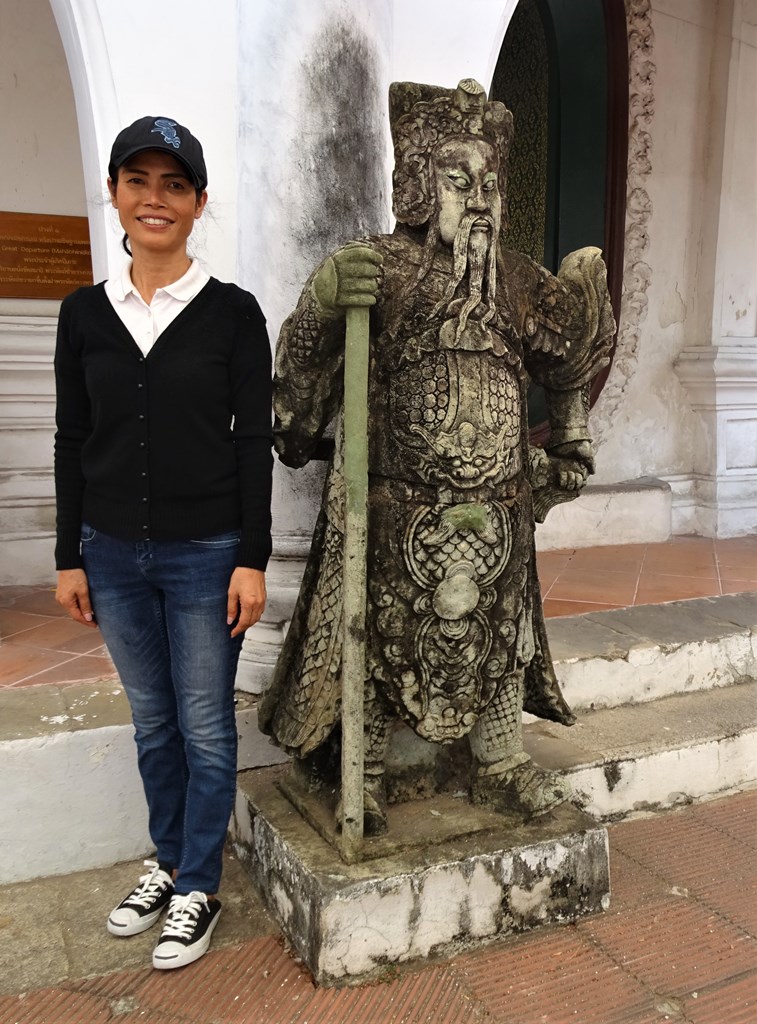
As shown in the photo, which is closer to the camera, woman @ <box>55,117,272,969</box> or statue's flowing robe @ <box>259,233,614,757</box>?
woman @ <box>55,117,272,969</box>

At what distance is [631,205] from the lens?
207 inches

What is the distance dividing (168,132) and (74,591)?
3.29 feet

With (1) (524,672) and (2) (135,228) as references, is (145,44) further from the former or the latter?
(1) (524,672)

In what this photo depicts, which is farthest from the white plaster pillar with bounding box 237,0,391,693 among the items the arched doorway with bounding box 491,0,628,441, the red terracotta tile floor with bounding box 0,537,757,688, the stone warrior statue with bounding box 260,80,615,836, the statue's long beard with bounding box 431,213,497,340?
the arched doorway with bounding box 491,0,628,441

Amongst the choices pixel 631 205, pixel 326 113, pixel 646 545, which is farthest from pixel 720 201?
pixel 326 113

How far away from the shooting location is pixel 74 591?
1.99 meters

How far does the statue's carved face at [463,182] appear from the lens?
1966 mm

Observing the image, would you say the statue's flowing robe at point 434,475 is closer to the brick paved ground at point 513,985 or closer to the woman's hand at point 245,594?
the woman's hand at point 245,594

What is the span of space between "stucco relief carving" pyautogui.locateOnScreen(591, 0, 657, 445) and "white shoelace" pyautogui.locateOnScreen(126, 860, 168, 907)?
151 inches

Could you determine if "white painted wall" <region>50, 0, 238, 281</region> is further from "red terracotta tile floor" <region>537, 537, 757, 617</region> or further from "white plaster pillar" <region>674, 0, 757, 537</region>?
"white plaster pillar" <region>674, 0, 757, 537</region>

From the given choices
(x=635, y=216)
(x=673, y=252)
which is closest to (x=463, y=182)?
(x=635, y=216)

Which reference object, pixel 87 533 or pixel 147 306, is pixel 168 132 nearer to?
pixel 147 306

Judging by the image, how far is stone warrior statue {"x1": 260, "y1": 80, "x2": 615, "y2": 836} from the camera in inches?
78.2

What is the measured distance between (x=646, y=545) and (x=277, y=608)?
3.06 meters
